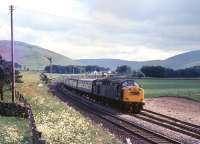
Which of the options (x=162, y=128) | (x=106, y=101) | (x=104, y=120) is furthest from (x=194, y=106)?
(x=162, y=128)

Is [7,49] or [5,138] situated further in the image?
[7,49]

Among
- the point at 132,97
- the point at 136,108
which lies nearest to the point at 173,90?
the point at 136,108

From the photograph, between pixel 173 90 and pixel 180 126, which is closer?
pixel 180 126

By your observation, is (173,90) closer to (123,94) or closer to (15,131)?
(123,94)

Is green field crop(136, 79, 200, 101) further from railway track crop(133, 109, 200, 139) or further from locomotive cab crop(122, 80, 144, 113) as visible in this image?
railway track crop(133, 109, 200, 139)

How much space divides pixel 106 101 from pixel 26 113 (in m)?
24.6

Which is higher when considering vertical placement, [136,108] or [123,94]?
[123,94]

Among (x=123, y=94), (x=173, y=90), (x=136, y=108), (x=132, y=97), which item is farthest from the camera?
(x=173, y=90)

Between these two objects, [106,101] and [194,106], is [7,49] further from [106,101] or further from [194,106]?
[194,106]

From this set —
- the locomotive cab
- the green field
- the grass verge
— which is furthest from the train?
the green field

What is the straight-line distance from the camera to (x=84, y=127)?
3133 cm

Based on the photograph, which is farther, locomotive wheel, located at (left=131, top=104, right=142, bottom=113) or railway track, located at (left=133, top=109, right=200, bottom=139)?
locomotive wheel, located at (left=131, top=104, right=142, bottom=113)

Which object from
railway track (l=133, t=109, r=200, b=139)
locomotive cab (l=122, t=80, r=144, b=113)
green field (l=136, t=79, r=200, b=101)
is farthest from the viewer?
green field (l=136, t=79, r=200, b=101)

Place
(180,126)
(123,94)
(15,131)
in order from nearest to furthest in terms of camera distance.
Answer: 1. (15,131)
2. (180,126)
3. (123,94)
